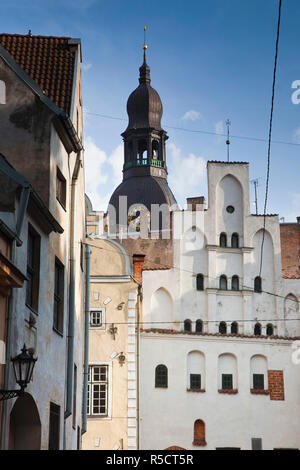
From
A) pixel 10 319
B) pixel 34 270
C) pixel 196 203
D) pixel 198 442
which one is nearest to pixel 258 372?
pixel 198 442

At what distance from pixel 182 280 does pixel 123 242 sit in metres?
19.4

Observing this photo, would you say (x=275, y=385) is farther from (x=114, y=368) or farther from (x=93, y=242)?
(x=93, y=242)

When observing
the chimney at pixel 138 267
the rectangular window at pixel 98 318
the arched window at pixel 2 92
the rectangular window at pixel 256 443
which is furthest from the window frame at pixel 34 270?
the rectangular window at pixel 256 443

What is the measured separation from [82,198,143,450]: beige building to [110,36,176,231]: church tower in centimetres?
3683

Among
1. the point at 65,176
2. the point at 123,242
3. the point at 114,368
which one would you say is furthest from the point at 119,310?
the point at 123,242

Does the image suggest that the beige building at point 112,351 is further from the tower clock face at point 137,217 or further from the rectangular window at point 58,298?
the tower clock face at point 137,217

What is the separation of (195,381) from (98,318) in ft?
16.3

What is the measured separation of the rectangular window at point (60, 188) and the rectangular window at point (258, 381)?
18.1 metres

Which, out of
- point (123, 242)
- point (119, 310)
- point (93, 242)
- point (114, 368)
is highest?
point (123, 242)

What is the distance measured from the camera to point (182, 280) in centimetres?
3469

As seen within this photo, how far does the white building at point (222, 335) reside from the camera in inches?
1281

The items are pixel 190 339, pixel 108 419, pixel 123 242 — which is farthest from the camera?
pixel 123 242

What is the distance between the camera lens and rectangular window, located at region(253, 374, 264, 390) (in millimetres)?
33688

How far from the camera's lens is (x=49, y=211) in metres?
15.1
